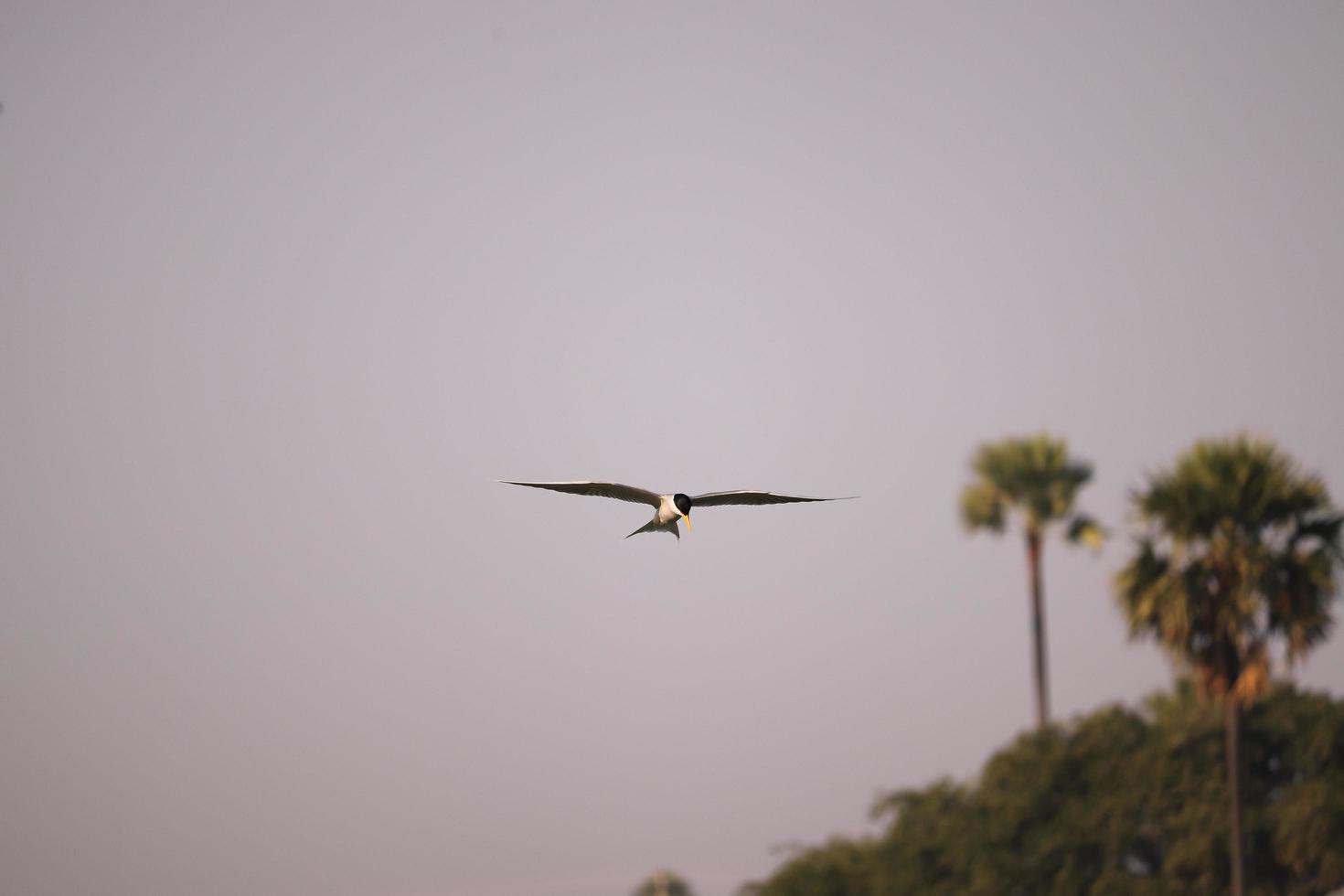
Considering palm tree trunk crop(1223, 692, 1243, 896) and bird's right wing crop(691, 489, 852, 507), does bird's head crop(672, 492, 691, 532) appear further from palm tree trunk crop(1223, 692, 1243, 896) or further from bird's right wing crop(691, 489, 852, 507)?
palm tree trunk crop(1223, 692, 1243, 896)

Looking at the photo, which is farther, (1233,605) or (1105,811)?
(1105,811)

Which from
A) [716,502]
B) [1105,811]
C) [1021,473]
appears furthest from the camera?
[1021,473]

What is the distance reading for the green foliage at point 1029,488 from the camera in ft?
181

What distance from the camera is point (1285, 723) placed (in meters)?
39.4

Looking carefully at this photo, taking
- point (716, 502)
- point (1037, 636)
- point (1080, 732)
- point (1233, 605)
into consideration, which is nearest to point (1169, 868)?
point (1080, 732)

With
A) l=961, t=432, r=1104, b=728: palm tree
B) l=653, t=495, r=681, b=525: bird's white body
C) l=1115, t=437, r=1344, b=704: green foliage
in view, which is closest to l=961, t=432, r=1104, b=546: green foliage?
l=961, t=432, r=1104, b=728: palm tree

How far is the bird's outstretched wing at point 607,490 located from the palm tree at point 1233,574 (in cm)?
2473

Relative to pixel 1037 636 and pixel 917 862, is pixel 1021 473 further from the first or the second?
pixel 917 862

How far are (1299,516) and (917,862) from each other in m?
16.8

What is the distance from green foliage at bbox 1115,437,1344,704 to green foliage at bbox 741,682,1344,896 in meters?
6.27

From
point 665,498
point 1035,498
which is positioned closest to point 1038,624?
point 1035,498

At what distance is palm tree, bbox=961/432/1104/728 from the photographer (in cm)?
5525

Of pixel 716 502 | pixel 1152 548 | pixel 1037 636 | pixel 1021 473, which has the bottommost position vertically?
pixel 716 502

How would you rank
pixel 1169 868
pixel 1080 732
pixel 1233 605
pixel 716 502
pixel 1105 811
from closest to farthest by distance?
pixel 716 502 → pixel 1233 605 → pixel 1169 868 → pixel 1105 811 → pixel 1080 732
